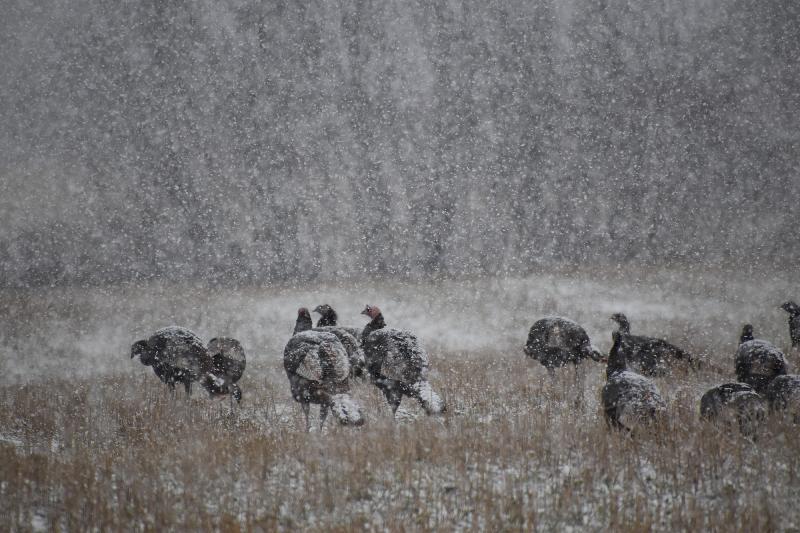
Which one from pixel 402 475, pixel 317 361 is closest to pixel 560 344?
pixel 317 361

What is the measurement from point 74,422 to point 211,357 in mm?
2557

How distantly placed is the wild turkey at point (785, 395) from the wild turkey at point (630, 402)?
1.52m

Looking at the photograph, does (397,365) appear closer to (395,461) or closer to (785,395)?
(395,461)

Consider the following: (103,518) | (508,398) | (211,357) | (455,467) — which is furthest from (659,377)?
(103,518)

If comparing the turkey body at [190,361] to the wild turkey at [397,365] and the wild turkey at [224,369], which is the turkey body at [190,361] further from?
the wild turkey at [397,365]

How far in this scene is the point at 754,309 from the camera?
22000mm

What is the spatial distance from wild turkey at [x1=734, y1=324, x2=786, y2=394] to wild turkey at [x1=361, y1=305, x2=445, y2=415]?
512 cm

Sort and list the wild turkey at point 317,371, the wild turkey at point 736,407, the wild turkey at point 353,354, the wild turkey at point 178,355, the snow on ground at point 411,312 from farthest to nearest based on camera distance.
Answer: the snow on ground at point 411,312 < the wild turkey at point 353,354 < the wild turkey at point 178,355 < the wild turkey at point 317,371 < the wild turkey at point 736,407

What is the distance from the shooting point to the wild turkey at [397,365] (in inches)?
370

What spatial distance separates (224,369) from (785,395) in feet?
30.6

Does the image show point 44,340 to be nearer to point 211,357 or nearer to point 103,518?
point 211,357

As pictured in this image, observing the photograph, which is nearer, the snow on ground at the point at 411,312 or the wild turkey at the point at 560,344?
the wild turkey at the point at 560,344

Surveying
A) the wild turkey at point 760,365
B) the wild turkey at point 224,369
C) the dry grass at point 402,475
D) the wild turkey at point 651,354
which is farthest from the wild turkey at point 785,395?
the wild turkey at point 224,369

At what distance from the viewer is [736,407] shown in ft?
24.3
